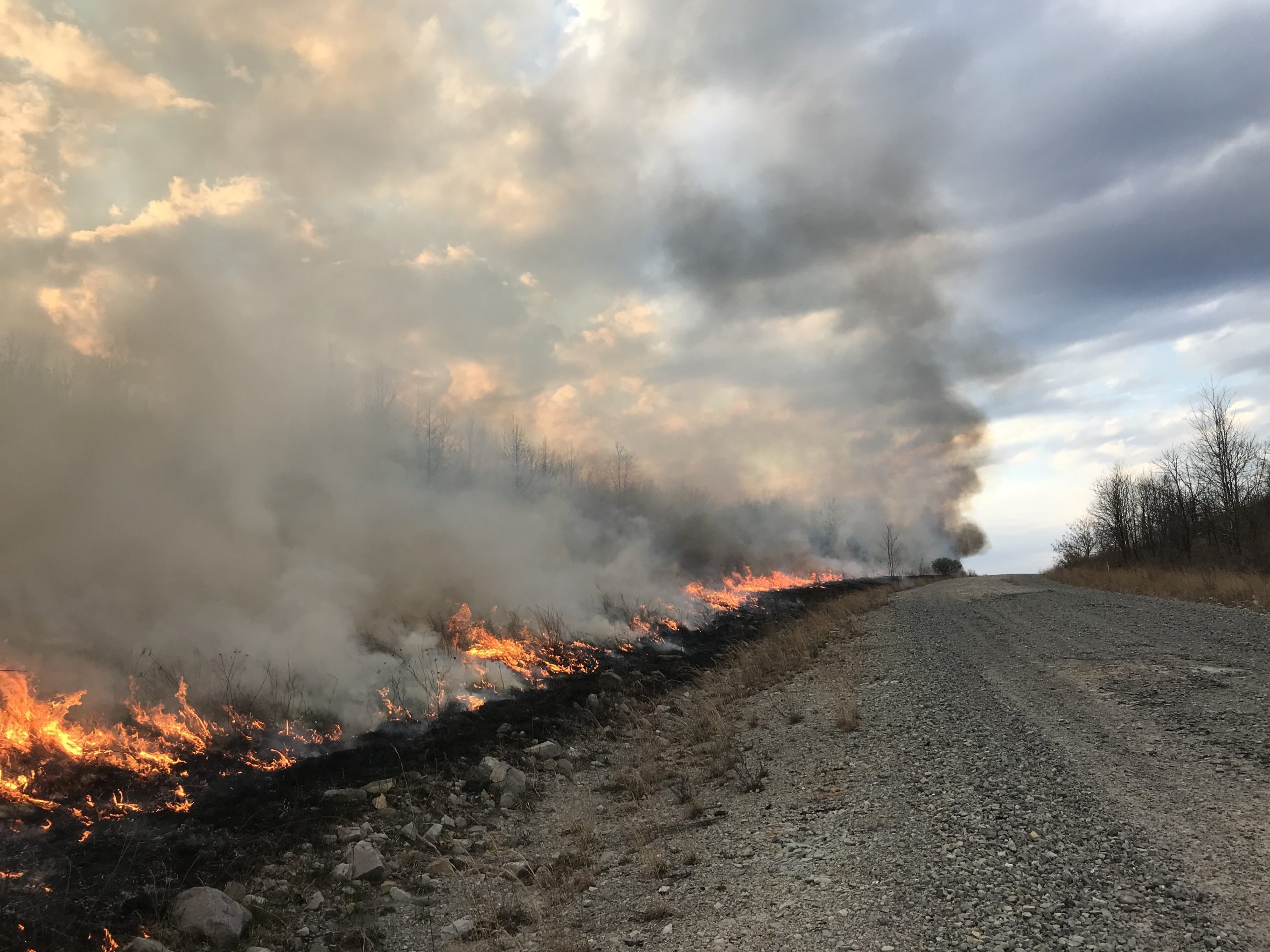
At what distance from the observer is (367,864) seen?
7.31 meters

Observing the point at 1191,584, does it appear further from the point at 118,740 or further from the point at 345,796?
the point at 118,740

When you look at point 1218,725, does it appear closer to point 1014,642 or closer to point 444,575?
point 1014,642

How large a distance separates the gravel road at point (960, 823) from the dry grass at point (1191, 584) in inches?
398

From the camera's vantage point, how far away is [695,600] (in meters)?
29.4

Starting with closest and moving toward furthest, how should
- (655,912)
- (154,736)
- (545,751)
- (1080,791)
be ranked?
(655,912) → (1080,791) → (154,736) → (545,751)

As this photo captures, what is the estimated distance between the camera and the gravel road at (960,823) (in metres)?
4.75

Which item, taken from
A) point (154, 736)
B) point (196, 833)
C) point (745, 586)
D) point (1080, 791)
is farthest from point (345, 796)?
point (745, 586)

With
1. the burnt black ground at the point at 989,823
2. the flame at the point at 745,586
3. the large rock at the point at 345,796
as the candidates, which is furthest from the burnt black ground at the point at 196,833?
the flame at the point at 745,586

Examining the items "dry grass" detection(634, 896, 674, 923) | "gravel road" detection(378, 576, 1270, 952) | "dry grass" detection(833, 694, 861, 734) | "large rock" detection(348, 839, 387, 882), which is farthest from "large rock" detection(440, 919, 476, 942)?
"dry grass" detection(833, 694, 861, 734)

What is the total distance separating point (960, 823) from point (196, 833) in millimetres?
9000

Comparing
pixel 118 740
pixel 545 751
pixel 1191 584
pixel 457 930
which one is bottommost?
pixel 457 930

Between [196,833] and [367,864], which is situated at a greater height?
[196,833]

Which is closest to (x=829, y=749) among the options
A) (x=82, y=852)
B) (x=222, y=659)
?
(x=82, y=852)

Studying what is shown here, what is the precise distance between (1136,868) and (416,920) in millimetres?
6696
